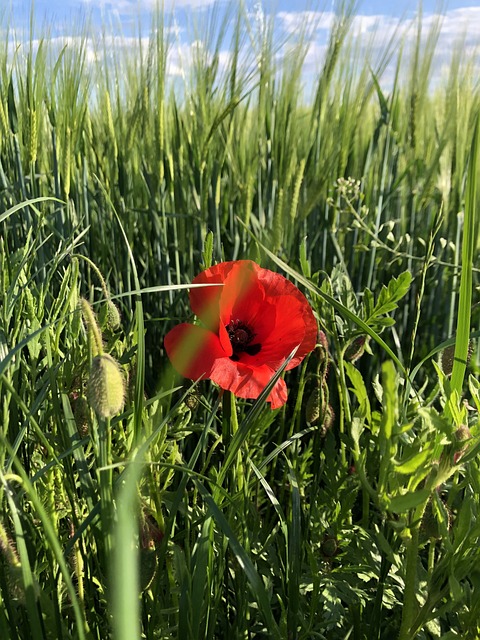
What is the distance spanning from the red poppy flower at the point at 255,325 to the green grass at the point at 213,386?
0.04m

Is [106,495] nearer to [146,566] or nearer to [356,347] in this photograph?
[146,566]

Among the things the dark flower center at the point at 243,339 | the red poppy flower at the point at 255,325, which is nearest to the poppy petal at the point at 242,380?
the red poppy flower at the point at 255,325

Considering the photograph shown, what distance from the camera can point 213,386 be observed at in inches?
36.6

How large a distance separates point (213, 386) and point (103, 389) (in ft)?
1.63

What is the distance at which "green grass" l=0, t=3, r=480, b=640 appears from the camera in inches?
20.0

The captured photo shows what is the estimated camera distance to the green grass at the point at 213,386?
0.51 meters

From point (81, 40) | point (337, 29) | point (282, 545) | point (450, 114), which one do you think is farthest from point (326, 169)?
point (282, 545)

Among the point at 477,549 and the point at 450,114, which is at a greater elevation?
the point at 450,114

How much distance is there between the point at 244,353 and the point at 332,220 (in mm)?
729

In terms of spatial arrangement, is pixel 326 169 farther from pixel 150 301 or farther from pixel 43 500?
pixel 43 500

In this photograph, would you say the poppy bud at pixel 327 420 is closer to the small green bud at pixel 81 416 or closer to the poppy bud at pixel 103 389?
the small green bud at pixel 81 416

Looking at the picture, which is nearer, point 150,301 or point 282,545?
point 282,545

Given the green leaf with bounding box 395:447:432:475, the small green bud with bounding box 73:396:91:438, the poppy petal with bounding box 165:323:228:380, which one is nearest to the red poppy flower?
the poppy petal with bounding box 165:323:228:380

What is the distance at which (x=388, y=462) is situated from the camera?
1.54 feet
